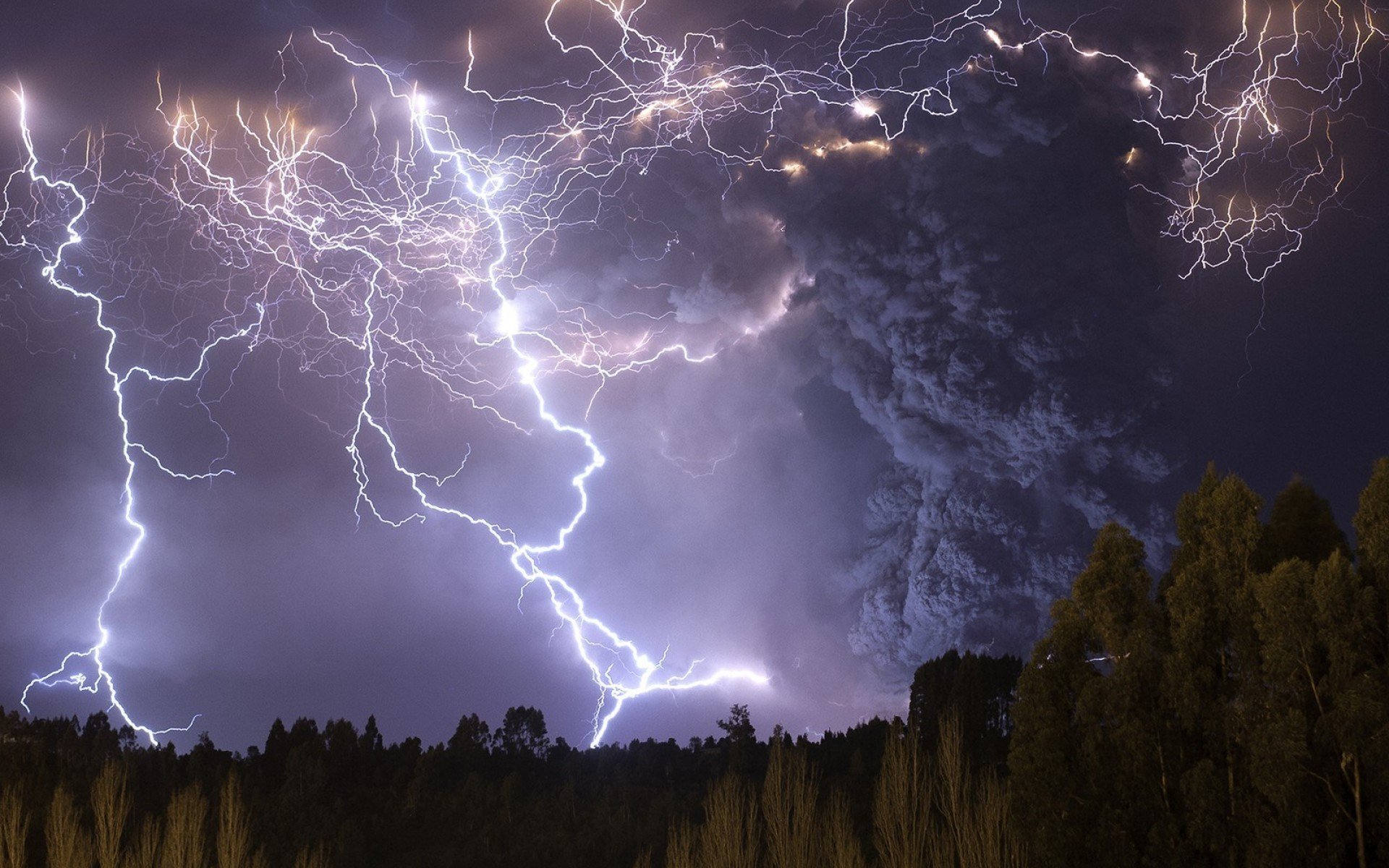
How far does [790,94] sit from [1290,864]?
1569 inches

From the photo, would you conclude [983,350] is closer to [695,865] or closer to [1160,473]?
[1160,473]

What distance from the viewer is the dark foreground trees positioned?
10531mm

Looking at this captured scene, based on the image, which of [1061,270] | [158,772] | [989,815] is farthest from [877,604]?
[989,815]

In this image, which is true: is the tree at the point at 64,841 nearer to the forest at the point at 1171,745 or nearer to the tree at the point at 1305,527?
the forest at the point at 1171,745

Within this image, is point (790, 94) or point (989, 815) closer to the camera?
point (989, 815)

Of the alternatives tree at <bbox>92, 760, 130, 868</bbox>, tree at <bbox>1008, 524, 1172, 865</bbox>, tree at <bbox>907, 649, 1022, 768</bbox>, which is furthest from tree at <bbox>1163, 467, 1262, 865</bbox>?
tree at <bbox>92, 760, 130, 868</bbox>

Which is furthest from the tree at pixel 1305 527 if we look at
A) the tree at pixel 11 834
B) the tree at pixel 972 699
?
the tree at pixel 11 834

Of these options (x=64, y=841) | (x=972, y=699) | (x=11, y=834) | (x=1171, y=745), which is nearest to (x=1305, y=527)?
(x=1171, y=745)

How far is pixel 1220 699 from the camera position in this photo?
1193 centimetres

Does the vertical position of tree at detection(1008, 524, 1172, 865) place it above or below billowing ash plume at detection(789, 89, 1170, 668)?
below

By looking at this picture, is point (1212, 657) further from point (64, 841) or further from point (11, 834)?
point (11, 834)

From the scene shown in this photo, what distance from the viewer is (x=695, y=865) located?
59.8 feet

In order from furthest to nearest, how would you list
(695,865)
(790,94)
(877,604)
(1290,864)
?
(877,604)
(790,94)
(695,865)
(1290,864)

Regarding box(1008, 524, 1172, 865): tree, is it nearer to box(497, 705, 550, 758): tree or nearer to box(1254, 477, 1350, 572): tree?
box(1254, 477, 1350, 572): tree
